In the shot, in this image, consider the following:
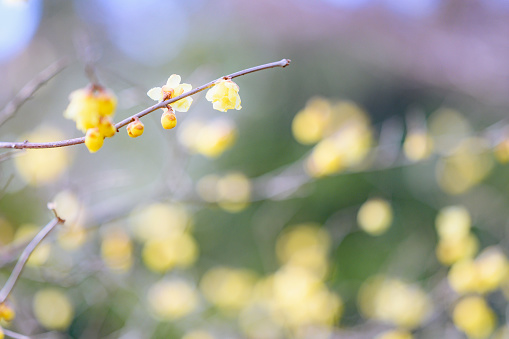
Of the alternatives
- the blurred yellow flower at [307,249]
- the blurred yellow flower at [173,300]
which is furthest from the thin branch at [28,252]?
the blurred yellow flower at [307,249]

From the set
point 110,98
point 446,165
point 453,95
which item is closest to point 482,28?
point 453,95

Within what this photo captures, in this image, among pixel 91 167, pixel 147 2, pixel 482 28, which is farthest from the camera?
pixel 147 2

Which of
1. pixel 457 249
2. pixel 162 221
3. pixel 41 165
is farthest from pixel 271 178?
pixel 41 165

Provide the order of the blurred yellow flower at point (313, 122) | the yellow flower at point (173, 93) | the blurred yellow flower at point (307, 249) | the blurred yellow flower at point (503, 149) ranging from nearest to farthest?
the yellow flower at point (173, 93) → the blurred yellow flower at point (503, 149) → the blurred yellow flower at point (313, 122) → the blurred yellow flower at point (307, 249)

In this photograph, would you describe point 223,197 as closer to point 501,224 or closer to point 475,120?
point 501,224

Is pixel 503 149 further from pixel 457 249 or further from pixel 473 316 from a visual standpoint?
pixel 473 316

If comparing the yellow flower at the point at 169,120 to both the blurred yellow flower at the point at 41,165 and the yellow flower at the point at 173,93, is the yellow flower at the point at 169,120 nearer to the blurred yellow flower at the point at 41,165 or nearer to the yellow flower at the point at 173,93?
the yellow flower at the point at 173,93

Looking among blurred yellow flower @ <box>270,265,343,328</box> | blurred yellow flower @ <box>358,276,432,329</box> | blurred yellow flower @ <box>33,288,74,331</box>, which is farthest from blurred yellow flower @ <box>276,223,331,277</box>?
blurred yellow flower @ <box>33,288,74,331</box>
